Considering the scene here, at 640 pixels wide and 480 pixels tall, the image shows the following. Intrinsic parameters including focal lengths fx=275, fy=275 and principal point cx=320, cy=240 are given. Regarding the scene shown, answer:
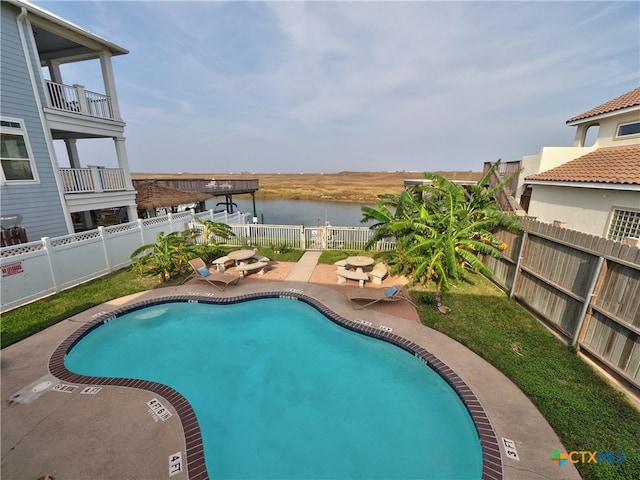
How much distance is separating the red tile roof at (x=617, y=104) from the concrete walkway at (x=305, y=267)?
1360 centimetres

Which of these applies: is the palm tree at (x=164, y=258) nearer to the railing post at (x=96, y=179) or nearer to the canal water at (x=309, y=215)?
the railing post at (x=96, y=179)

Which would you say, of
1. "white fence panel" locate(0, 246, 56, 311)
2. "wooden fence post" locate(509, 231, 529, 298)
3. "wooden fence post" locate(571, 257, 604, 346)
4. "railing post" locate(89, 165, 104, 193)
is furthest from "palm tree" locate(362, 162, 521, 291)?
"railing post" locate(89, 165, 104, 193)

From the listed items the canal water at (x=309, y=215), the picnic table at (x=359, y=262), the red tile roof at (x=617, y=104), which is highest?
the red tile roof at (x=617, y=104)

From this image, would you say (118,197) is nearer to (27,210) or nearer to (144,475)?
(27,210)

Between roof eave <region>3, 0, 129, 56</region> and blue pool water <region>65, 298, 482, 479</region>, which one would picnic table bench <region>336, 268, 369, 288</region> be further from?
roof eave <region>3, 0, 129, 56</region>

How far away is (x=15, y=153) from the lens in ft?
33.4

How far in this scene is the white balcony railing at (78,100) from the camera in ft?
37.4

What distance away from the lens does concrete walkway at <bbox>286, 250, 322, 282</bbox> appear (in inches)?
440

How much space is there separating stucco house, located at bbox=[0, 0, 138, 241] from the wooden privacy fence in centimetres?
1723

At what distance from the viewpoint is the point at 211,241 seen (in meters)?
13.3

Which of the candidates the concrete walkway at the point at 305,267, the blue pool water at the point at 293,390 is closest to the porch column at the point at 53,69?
the blue pool water at the point at 293,390

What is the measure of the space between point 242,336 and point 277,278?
11.4 feet

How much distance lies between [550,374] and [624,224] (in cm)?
670

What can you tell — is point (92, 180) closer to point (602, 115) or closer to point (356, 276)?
point (356, 276)
